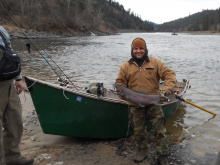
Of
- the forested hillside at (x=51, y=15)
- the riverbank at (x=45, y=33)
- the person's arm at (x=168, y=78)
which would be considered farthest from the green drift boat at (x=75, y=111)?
the riverbank at (x=45, y=33)

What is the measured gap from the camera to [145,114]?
359cm

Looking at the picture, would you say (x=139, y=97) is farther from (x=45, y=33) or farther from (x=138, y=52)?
(x=45, y=33)

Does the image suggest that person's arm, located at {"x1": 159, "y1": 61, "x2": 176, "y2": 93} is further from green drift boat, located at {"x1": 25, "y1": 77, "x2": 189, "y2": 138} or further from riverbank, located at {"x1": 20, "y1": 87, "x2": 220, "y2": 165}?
riverbank, located at {"x1": 20, "y1": 87, "x2": 220, "y2": 165}

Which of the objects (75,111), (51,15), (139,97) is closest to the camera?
(139,97)

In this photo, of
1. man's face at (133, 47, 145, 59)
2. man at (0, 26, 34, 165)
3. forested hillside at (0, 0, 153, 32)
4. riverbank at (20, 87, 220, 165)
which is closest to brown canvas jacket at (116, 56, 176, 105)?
man's face at (133, 47, 145, 59)

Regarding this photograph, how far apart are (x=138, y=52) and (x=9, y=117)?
7.28ft

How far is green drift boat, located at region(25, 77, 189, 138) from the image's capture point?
12.4ft

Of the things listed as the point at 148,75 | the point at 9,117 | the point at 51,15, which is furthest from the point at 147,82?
the point at 51,15

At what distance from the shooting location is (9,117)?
2861mm

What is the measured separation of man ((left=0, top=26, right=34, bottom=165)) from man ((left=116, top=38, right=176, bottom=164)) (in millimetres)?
1674

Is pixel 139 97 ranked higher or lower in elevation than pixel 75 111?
higher

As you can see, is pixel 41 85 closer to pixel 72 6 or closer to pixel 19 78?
pixel 19 78

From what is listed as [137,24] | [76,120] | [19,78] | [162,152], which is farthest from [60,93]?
[137,24]

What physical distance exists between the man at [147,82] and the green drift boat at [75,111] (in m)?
0.61
